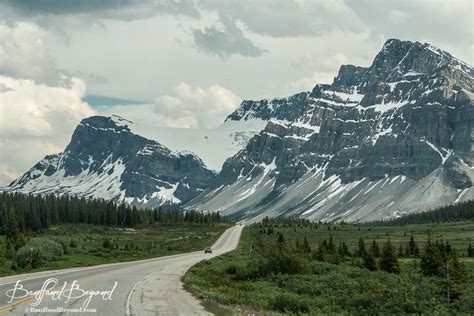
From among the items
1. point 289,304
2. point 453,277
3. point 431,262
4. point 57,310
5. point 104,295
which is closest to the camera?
point 57,310

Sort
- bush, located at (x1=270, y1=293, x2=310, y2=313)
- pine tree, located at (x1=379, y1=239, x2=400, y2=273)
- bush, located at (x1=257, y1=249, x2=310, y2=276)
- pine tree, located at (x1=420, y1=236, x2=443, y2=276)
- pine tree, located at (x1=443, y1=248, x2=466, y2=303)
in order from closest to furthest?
bush, located at (x1=270, y1=293, x2=310, y2=313) < pine tree, located at (x1=443, y1=248, x2=466, y2=303) < bush, located at (x1=257, y1=249, x2=310, y2=276) < pine tree, located at (x1=420, y1=236, x2=443, y2=276) < pine tree, located at (x1=379, y1=239, x2=400, y2=273)

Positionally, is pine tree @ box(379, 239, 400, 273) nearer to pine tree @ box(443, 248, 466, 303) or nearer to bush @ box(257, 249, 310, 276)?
bush @ box(257, 249, 310, 276)

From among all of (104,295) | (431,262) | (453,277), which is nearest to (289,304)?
A: (104,295)

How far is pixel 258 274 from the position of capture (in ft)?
173

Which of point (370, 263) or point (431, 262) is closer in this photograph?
point (431, 262)

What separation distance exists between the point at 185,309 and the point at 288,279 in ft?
63.1

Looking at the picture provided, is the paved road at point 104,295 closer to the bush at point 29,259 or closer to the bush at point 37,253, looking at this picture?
the bush at point 29,259

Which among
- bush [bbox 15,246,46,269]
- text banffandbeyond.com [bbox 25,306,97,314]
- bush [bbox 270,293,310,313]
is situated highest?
bush [bbox 15,246,46,269]

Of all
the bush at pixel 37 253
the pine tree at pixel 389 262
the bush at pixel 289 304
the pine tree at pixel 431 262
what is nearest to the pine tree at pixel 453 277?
the pine tree at pixel 431 262

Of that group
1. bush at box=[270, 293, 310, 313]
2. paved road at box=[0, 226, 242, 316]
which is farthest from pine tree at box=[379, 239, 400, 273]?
bush at box=[270, 293, 310, 313]

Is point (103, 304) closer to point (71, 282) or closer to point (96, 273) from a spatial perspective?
point (71, 282)

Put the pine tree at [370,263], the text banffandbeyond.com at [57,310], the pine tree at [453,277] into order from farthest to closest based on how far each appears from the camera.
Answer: the pine tree at [370,263] → the pine tree at [453,277] → the text banffandbeyond.com at [57,310]

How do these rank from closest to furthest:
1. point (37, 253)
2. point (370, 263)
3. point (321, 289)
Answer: point (321, 289) → point (37, 253) → point (370, 263)

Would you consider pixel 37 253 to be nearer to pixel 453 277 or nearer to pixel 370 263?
pixel 370 263
